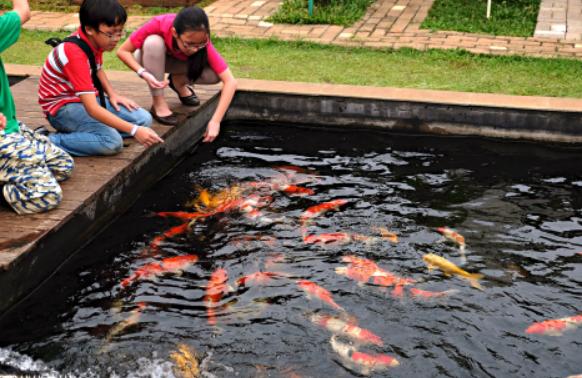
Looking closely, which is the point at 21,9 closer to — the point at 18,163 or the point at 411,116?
the point at 18,163

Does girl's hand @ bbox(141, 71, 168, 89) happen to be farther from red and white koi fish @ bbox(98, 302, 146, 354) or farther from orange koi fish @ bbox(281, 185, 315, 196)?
red and white koi fish @ bbox(98, 302, 146, 354)

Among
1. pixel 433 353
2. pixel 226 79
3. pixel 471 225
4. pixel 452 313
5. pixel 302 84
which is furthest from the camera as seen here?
pixel 302 84

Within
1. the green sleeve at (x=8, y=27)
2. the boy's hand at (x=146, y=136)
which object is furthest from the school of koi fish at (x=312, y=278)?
the green sleeve at (x=8, y=27)

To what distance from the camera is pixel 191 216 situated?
555 cm

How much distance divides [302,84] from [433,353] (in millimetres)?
3960

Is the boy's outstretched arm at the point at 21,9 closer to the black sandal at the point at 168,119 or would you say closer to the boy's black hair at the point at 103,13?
the boy's black hair at the point at 103,13

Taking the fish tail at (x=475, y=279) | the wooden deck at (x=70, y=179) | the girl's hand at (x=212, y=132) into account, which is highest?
the girl's hand at (x=212, y=132)

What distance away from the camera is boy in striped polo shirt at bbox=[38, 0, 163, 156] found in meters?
5.17

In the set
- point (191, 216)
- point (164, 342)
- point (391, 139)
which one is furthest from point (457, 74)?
point (164, 342)

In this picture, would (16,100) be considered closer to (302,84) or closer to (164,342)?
(302,84)

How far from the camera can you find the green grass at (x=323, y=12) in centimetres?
1038

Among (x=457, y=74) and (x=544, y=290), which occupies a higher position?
(x=457, y=74)

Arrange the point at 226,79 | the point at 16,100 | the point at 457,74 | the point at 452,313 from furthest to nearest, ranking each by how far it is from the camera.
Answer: the point at 457,74 → the point at 16,100 → the point at 226,79 → the point at 452,313

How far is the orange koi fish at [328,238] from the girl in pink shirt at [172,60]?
1187mm
